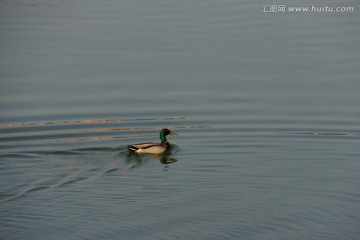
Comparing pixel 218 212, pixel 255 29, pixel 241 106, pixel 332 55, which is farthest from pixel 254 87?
pixel 218 212

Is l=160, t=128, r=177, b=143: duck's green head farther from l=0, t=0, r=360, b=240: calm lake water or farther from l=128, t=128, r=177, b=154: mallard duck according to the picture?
l=0, t=0, r=360, b=240: calm lake water

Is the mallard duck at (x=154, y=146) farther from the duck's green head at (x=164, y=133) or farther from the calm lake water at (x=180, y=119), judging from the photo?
the calm lake water at (x=180, y=119)

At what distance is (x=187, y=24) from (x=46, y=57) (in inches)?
175

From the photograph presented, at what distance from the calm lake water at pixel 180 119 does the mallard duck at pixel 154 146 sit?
7.1 inches

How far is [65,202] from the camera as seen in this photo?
44.8ft

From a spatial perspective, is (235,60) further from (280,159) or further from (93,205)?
(93,205)

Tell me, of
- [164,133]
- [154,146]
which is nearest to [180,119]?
[164,133]

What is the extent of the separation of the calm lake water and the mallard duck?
7.1 inches

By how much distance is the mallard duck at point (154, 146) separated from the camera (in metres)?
16.3

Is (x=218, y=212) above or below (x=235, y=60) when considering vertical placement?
below

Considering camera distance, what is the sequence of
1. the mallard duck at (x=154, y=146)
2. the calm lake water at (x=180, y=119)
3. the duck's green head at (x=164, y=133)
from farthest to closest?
1. the duck's green head at (x=164, y=133)
2. the mallard duck at (x=154, y=146)
3. the calm lake water at (x=180, y=119)

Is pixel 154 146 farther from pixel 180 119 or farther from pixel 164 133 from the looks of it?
pixel 180 119

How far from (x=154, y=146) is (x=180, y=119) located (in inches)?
60.2

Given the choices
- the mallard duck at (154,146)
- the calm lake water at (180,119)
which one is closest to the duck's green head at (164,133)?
the mallard duck at (154,146)
